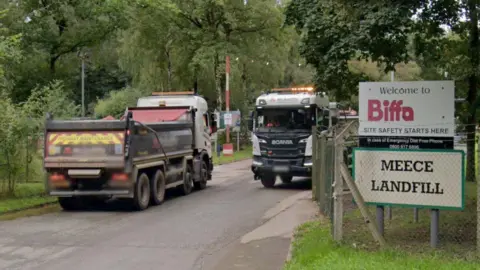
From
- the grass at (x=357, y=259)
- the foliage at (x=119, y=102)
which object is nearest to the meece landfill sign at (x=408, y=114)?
the grass at (x=357, y=259)

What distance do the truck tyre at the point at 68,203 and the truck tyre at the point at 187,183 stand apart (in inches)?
155

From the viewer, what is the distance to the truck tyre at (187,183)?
17.9 m

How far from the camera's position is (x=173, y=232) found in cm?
1108

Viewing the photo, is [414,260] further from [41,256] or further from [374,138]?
[41,256]

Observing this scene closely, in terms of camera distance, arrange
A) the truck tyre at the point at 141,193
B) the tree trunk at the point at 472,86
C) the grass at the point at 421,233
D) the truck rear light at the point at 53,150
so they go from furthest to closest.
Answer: the truck tyre at the point at 141,193 < the truck rear light at the point at 53,150 < the tree trunk at the point at 472,86 < the grass at the point at 421,233

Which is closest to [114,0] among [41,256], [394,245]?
[41,256]

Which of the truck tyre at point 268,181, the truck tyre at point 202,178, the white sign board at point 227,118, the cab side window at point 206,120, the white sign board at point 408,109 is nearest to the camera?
the white sign board at point 408,109

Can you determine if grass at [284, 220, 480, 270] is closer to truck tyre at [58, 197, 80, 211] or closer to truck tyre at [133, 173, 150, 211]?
truck tyre at [133, 173, 150, 211]

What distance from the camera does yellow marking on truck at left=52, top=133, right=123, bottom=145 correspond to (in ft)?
44.5

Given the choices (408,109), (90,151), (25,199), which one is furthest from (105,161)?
(408,109)

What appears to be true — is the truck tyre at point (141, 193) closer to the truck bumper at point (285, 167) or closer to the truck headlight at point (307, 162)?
the truck bumper at point (285, 167)

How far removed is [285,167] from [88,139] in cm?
701

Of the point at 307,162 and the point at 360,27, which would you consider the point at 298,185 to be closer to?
the point at 307,162

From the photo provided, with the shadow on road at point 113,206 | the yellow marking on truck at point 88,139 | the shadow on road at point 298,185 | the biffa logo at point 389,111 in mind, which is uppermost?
the biffa logo at point 389,111
